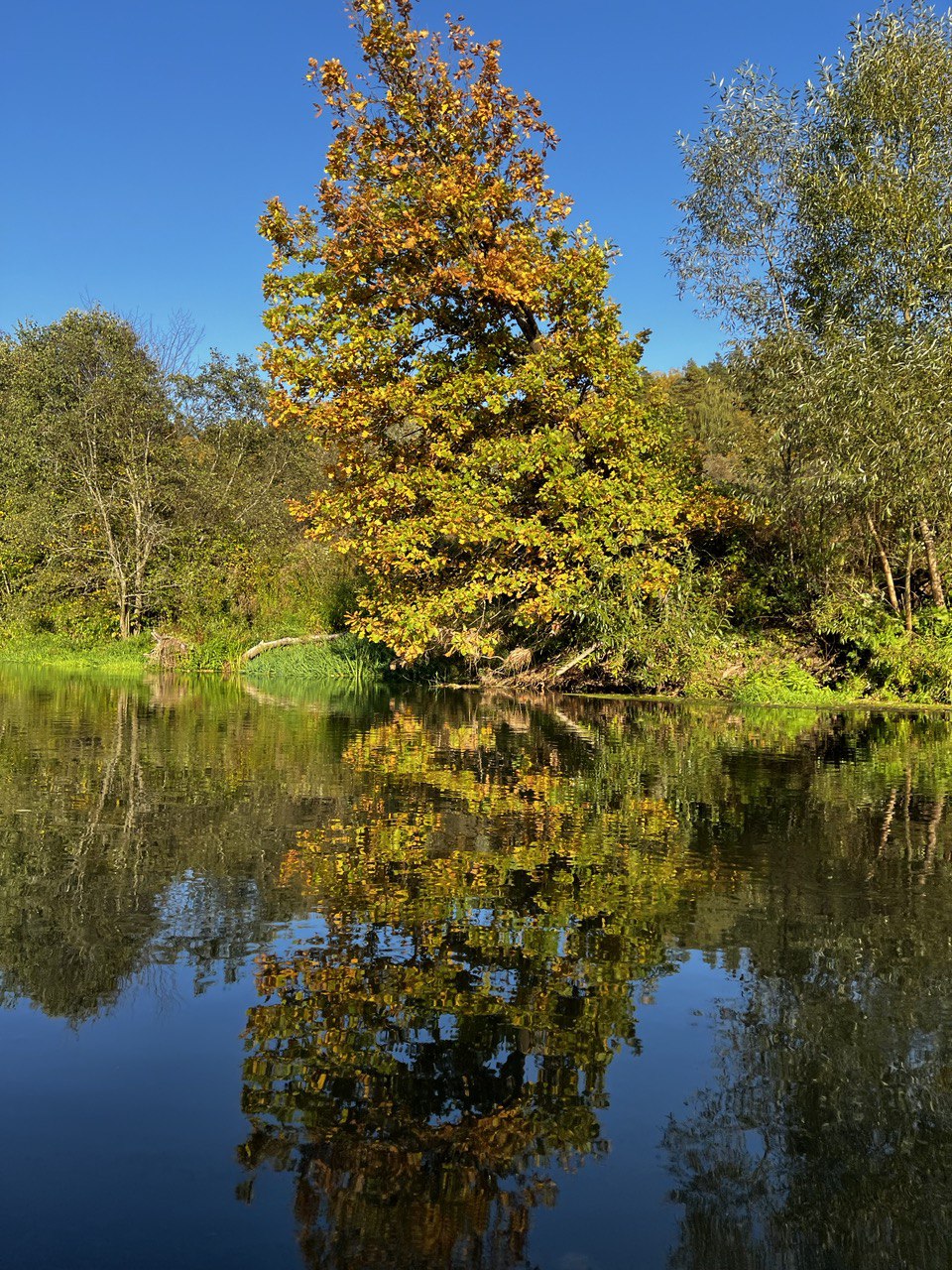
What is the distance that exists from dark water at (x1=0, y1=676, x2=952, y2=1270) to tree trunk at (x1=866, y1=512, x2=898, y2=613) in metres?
12.8

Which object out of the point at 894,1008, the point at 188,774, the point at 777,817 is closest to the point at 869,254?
the point at 777,817

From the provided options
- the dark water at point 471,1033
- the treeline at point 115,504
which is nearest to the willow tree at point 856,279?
the dark water at point 471,1033

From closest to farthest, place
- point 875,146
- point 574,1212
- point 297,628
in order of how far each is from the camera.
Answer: point 574,1212
point 875,146
point 297,628

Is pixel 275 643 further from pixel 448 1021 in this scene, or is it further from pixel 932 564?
pixel 448 1021

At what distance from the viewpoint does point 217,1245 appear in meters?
3.07

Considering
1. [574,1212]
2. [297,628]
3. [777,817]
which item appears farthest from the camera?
[297,628]

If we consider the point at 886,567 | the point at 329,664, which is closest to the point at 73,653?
the point at 329,664

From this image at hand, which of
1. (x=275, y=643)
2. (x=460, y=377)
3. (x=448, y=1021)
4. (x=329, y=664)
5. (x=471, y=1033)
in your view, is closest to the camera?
(x=471, y=1033)

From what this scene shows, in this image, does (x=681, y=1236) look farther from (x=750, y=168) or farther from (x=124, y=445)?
(x=124, y=445)

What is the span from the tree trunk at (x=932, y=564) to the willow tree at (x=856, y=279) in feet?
0.15

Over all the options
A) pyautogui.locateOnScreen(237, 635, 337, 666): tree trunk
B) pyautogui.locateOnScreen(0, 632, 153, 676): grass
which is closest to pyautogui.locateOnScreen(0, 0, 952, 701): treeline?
pyautogui.locateOnScreen(237, 635, 337, 666): tree trunk

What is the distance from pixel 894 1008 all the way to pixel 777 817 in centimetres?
460

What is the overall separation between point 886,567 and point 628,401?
6.55m

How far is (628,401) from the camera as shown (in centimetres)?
2198
